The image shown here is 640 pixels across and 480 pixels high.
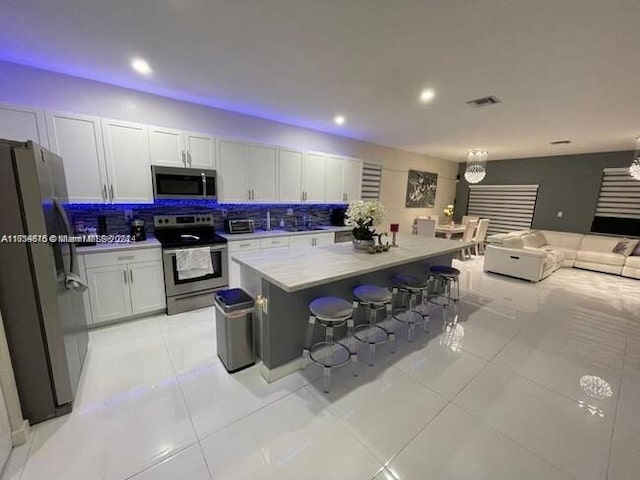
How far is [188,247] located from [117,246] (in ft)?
2.18

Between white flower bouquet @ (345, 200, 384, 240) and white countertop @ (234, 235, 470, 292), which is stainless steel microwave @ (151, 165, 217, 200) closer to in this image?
white countertop @ (234, 235, 470, 292)

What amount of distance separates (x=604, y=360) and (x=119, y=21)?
4.93 metres

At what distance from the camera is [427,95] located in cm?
286

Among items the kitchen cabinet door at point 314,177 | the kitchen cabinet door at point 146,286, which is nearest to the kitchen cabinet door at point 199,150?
the kitchen cabinet door at point 146,286

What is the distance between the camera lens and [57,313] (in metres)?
1.62

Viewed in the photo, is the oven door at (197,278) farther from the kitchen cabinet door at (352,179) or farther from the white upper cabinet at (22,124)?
the kitchen cabinet door at (352,179)

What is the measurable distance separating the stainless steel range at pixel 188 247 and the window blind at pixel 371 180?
321cm

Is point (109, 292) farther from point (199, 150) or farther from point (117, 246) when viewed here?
point (199, 150)

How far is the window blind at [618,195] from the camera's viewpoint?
5277 mm

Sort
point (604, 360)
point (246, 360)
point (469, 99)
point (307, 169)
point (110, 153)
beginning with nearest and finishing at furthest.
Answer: point (246, 360)
point (604, 360)
point (110, 153)
point (469, 99)
point (307, 169)

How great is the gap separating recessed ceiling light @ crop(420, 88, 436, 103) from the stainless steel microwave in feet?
8.73

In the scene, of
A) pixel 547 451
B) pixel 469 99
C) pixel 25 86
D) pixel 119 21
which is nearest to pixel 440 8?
pixel 469 99

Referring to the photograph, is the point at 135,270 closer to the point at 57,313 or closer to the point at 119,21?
the point at 57,313

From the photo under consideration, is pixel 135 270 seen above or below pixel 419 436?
above
